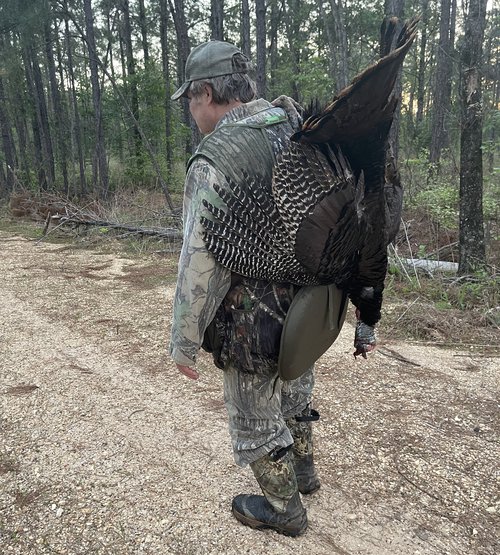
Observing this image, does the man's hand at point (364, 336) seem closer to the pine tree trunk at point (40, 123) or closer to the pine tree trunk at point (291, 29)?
the pine tree trunk at point (40, 123)

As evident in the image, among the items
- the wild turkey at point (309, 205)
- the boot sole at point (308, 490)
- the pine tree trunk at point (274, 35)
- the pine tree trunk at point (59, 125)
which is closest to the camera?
the wild turkey at point (309, 205)

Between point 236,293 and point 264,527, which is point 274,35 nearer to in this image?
point 236,293

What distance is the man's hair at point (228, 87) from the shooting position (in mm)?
1656

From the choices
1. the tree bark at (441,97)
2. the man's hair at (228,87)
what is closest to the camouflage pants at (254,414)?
the man's hair at (228,87)

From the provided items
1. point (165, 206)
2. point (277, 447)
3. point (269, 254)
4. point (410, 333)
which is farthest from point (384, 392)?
point (165, 206)

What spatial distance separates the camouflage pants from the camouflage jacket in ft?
0.30

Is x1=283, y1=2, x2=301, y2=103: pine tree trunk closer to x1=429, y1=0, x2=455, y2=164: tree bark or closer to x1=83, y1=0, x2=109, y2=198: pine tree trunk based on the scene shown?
x1=429, y1=0, x2=455, y2=164: tree bark

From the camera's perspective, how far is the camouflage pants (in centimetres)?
177

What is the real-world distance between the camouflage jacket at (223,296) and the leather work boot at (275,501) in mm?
450

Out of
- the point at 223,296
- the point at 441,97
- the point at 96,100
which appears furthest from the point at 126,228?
the point at 441,97

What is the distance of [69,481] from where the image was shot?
94.3 inches

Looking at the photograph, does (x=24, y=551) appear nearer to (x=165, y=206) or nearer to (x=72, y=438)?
(x=72, y=438)

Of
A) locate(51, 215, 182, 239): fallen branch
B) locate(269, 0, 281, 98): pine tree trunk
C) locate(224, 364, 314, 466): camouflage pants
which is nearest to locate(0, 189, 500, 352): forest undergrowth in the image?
locate(51, 215, 182, 239): fallen branch

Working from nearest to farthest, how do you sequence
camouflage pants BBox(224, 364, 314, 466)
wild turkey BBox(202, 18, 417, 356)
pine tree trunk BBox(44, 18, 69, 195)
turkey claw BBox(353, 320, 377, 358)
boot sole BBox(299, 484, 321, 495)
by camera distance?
wild turkey BBox(202, 18, 417, 356)
camouflage pants BBox(224, 364, 314, 466)
turkey claw BBox(353, 320, 377, 358)
boot sole BBox(299, 484, 321, 495)
pine tree trunk BBox(44, 18, 69, 195)
